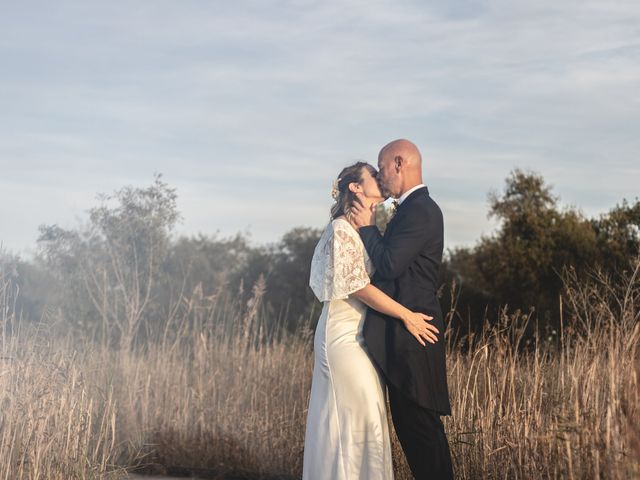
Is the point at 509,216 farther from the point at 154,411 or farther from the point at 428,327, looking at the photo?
the point at 428,327

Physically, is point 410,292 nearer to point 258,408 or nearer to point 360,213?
point 360,213

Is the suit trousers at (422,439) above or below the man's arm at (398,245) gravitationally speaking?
below

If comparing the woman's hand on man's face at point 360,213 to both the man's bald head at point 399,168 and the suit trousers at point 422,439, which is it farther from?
the suit trousers at point 422,439

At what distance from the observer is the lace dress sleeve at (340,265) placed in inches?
200

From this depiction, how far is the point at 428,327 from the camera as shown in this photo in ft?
16.9

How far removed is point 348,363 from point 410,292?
52 cm

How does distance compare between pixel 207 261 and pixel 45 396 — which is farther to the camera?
pixel 207 261

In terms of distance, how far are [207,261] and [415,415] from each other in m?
18.0

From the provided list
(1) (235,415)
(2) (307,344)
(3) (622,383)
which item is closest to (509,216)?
(2) (307,344)

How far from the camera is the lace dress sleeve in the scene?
16.7 feet

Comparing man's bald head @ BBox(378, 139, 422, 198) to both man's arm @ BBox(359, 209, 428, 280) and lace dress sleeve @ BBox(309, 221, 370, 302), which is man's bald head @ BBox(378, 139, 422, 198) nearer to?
man's arm @ BBox(359, 209, 428, 280)

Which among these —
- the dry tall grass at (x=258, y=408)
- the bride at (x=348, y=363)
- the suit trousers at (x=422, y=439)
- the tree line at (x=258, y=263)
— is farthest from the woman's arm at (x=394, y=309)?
the tree line at (x=258, y=263)

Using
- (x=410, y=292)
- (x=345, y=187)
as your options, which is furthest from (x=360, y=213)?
(x=410, y=292)

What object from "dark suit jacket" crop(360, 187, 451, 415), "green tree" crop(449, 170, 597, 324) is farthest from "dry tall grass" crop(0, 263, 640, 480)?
"green tree" crop(449, 170, 597, 324)
